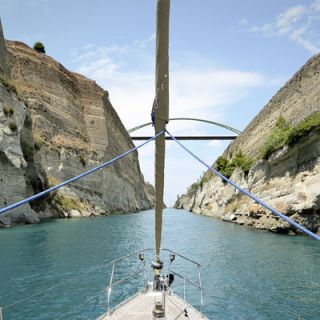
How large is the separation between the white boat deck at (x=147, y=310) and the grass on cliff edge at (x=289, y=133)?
93.0ft

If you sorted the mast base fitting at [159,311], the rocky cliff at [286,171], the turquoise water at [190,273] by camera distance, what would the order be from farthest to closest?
the rocky cliff at [286,171], the turquoise water at [190,273], the mast base fitting at [159,311]

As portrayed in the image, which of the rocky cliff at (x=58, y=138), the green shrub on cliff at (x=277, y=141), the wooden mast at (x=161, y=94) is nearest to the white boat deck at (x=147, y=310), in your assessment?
the wooden mast at (x=161, y=94)

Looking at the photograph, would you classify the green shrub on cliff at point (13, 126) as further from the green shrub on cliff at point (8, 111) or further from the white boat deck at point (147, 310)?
the white boat deck at point (147, 310)

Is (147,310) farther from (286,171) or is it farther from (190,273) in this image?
(286,171)

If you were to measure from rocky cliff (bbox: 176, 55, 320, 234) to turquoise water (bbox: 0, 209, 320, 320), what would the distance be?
14.9ft

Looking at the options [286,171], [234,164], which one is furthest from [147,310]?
[234,164]

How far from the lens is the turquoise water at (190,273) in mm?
11117

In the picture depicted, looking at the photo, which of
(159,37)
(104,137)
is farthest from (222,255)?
(104,137)

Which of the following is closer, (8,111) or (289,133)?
(289,133)

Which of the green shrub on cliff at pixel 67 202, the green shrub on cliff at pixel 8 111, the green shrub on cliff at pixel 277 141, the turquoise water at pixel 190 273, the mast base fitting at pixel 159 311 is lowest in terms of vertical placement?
the turquoise water at pixel 190 273

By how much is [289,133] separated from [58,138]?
4571cm

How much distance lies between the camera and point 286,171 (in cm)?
3619

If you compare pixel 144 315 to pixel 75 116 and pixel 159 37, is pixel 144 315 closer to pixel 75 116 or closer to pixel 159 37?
pixel 159 37

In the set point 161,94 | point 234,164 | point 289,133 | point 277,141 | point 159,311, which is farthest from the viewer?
point 234,164
